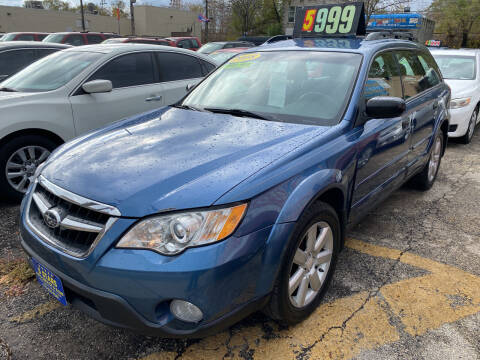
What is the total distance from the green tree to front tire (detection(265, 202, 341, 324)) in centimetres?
3980

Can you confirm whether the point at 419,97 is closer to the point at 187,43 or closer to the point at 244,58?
the point at 244,58

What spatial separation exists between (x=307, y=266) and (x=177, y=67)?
403 centimetres

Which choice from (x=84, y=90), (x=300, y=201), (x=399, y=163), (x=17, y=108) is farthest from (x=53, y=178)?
(x=399, y=163)

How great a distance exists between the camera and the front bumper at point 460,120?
6398 millimetres

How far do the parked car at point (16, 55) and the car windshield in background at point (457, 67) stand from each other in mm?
7120

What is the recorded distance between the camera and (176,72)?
5418mm

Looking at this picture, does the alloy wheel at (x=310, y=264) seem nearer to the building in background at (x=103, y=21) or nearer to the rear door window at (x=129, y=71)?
the rear door window at (x=129, y=71)

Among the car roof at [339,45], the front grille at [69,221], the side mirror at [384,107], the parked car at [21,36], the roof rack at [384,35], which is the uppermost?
the roof rack at [384,35]

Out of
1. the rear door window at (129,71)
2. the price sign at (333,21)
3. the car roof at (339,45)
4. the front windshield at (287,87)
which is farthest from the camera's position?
the rear door window at (129,71)

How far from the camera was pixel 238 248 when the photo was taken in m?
1.74

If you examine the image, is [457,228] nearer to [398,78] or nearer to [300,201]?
[398,78]

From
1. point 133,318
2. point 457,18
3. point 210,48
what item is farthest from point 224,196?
point 457,18

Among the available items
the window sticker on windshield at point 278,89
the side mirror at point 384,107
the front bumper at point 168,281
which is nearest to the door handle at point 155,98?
the window sticker on windshield at point 278,89

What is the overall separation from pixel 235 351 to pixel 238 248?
768 millimetres
